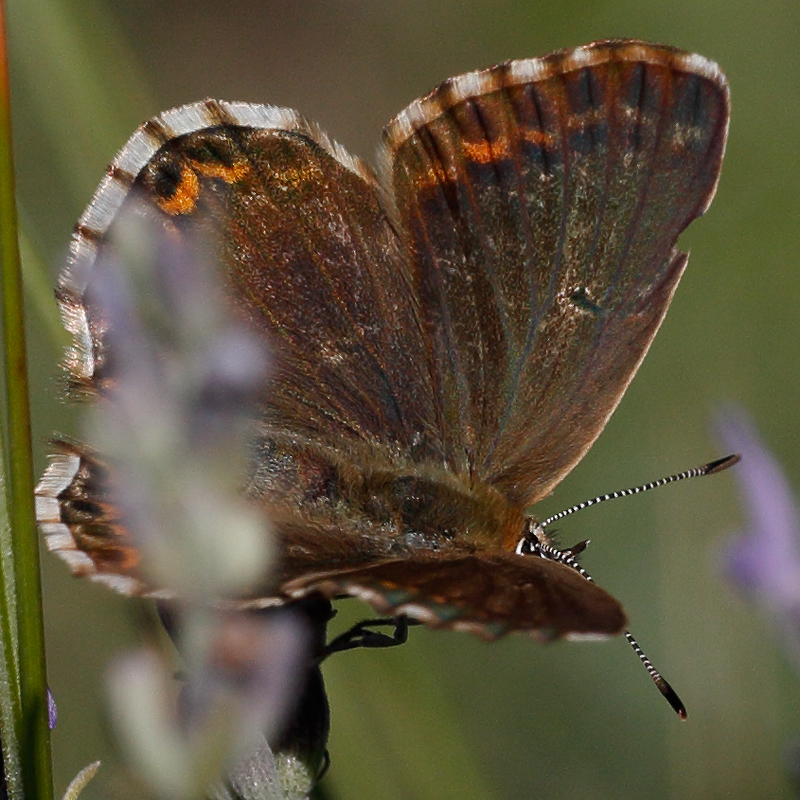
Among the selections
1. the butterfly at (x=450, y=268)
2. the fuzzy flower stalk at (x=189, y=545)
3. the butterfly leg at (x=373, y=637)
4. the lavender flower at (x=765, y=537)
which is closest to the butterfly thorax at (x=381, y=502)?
the butterfly at (x=450, y=268)

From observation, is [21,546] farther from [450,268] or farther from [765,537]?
[450,268]

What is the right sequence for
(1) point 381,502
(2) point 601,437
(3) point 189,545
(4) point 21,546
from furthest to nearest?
(2) point 601,437 → (1) point 381,502 → (4) point 21,546 → (3) point 189,545

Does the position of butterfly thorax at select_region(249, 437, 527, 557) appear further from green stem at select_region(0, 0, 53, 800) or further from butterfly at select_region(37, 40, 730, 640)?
green stem at select_region(0, 0, 53, 800)

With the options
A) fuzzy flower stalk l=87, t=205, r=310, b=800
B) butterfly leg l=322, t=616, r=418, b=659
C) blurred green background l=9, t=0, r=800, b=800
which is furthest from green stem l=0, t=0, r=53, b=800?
butterfly leg l=322, t=616, r=418, b=659

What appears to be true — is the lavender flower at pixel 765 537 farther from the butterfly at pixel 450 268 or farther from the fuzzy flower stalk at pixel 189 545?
the butterfly at pixel 450 268

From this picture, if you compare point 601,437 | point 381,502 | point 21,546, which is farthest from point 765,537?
point 601,437

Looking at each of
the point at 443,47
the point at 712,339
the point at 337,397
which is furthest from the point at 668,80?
the point at 443,47
